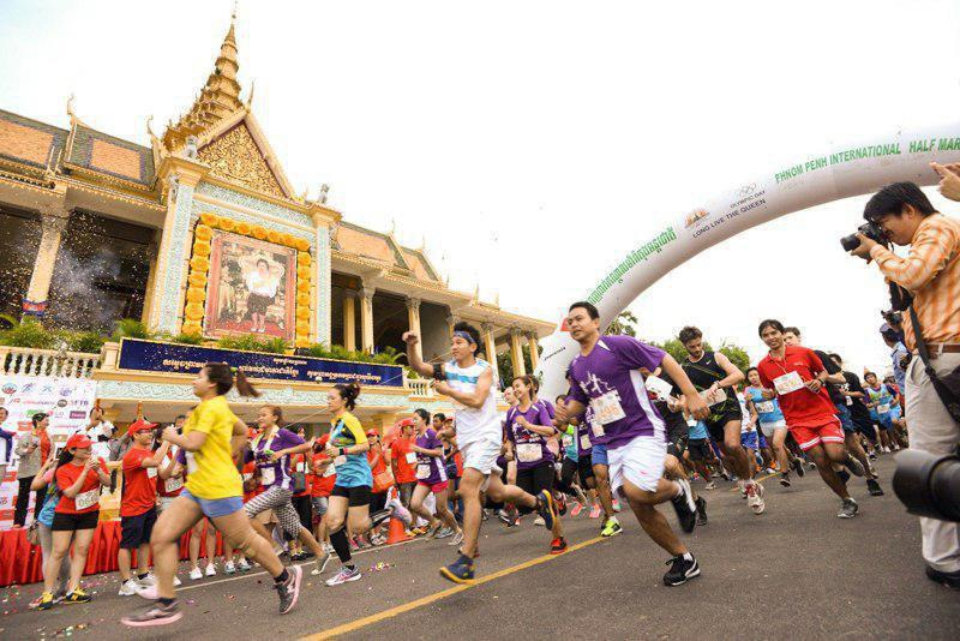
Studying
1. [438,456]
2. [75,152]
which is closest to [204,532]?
[438,456]

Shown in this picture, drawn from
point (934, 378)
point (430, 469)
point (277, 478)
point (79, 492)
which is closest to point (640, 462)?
point (934, 378)

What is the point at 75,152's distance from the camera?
722 inches

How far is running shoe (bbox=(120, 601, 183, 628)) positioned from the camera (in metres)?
3.20

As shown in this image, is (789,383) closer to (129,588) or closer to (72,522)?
(129,588)

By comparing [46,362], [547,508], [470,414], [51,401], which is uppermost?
[46,362]

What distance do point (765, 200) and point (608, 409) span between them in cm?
880

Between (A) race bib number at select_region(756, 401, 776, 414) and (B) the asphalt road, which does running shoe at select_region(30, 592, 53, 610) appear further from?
(A) race bib number at select_region(756, 401, 776, 414)

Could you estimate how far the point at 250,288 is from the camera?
17.9 metres

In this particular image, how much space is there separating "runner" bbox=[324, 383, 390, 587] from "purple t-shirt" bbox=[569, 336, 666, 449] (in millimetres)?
2518

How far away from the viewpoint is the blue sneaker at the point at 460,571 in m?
3.51

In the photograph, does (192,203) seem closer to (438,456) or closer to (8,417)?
(8,417)

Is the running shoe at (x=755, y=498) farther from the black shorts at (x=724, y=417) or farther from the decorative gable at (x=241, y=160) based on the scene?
the decorative gable at (x=241, y=160)

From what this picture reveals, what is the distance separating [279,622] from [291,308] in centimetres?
1638

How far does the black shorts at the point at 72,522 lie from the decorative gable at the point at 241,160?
16354 mm
